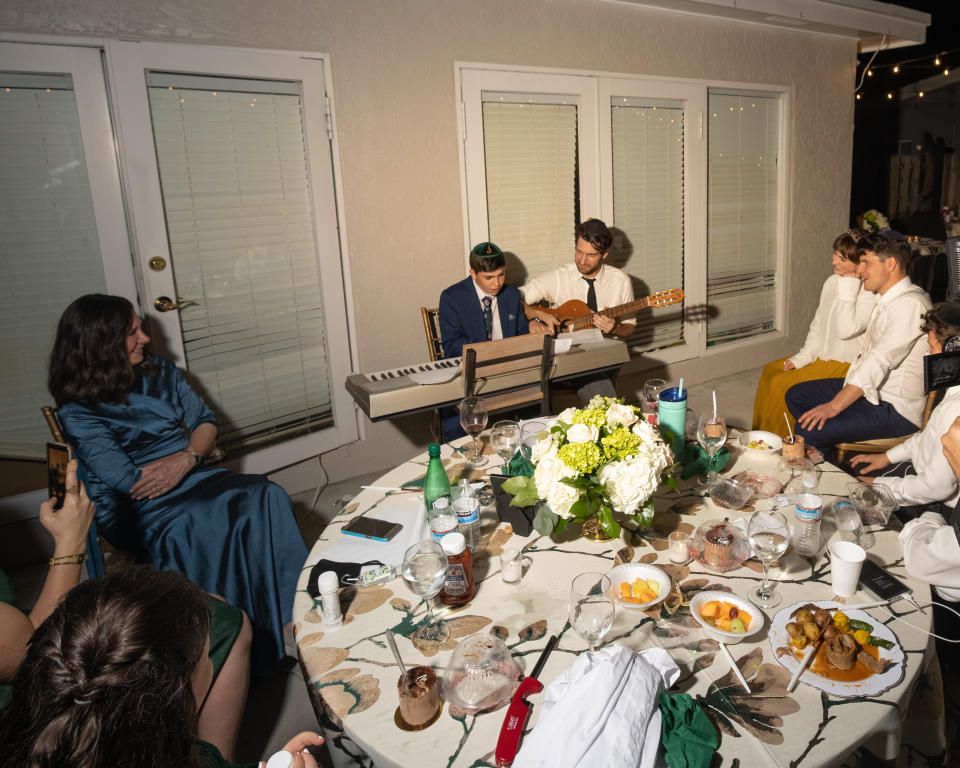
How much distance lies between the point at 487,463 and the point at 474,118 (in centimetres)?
249

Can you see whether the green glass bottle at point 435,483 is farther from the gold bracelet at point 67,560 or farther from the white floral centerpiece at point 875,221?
the white floral centerpiece at point 875,221

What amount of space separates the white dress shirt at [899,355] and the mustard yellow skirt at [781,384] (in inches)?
19.3

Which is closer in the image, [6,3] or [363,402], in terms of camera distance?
[6,3]

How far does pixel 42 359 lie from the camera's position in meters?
2.93

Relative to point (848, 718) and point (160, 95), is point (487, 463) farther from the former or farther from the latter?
point (160, 95)

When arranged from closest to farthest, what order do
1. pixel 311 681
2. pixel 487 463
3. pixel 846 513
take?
pixel 311 681 → pixel 846 513 → pixel 487 463

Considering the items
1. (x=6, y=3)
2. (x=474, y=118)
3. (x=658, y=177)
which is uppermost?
(x=6, y=3)

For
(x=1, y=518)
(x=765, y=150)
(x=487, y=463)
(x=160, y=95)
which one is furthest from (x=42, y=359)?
(x=765, y=150)

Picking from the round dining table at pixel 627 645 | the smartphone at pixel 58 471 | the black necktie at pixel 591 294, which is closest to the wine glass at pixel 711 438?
the round dining table at pixel 627 645

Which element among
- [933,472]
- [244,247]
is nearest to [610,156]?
[244,247]

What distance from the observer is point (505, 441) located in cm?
209

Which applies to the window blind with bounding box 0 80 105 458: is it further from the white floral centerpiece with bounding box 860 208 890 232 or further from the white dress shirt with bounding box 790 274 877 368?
the white floral centerpiece with bounding box 860 208 890 232

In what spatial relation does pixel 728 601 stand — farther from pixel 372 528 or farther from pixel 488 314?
pixel 488 314

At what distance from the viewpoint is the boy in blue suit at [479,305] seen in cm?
347
